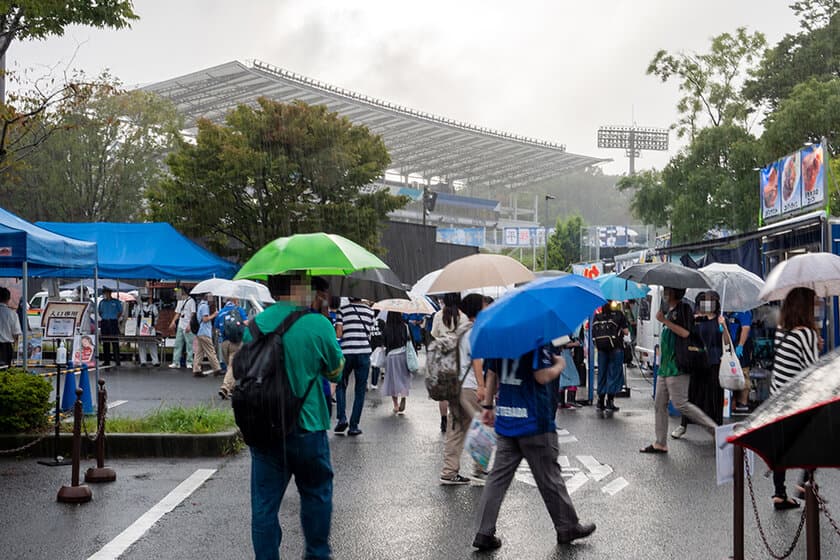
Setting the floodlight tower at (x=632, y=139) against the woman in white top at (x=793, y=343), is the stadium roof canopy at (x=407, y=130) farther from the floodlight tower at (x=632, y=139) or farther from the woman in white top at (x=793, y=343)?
the woman in white top at (x=793, y=343)

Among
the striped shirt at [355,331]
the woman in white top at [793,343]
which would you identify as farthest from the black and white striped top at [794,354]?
the striped shirt at [355,331]

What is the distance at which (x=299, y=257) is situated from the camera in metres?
5.12

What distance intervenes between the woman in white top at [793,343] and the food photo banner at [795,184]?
8912 millimetres

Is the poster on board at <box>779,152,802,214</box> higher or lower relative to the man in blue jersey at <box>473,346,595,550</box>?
higher

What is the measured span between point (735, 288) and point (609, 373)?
2.28 meters

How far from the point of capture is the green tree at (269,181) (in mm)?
Result: 29312

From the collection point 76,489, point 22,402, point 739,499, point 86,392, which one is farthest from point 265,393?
point 86,392

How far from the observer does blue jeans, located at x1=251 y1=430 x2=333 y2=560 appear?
4.90 meters

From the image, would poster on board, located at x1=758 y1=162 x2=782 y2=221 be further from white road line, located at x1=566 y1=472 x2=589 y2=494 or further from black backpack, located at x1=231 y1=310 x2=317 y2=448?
black backpack, located at x1=231 y1=310 x2=317 y2=448

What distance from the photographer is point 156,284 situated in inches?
1271

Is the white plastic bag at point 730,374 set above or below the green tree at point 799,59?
below

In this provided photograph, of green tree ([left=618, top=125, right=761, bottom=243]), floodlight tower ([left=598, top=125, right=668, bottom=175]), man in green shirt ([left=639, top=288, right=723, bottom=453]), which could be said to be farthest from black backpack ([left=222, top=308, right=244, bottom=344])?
floodlight tower ([left=598, top=125, right=668, bottom=175])

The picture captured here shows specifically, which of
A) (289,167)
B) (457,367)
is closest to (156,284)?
(289,167)

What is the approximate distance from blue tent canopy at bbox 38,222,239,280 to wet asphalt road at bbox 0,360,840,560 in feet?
41.7
